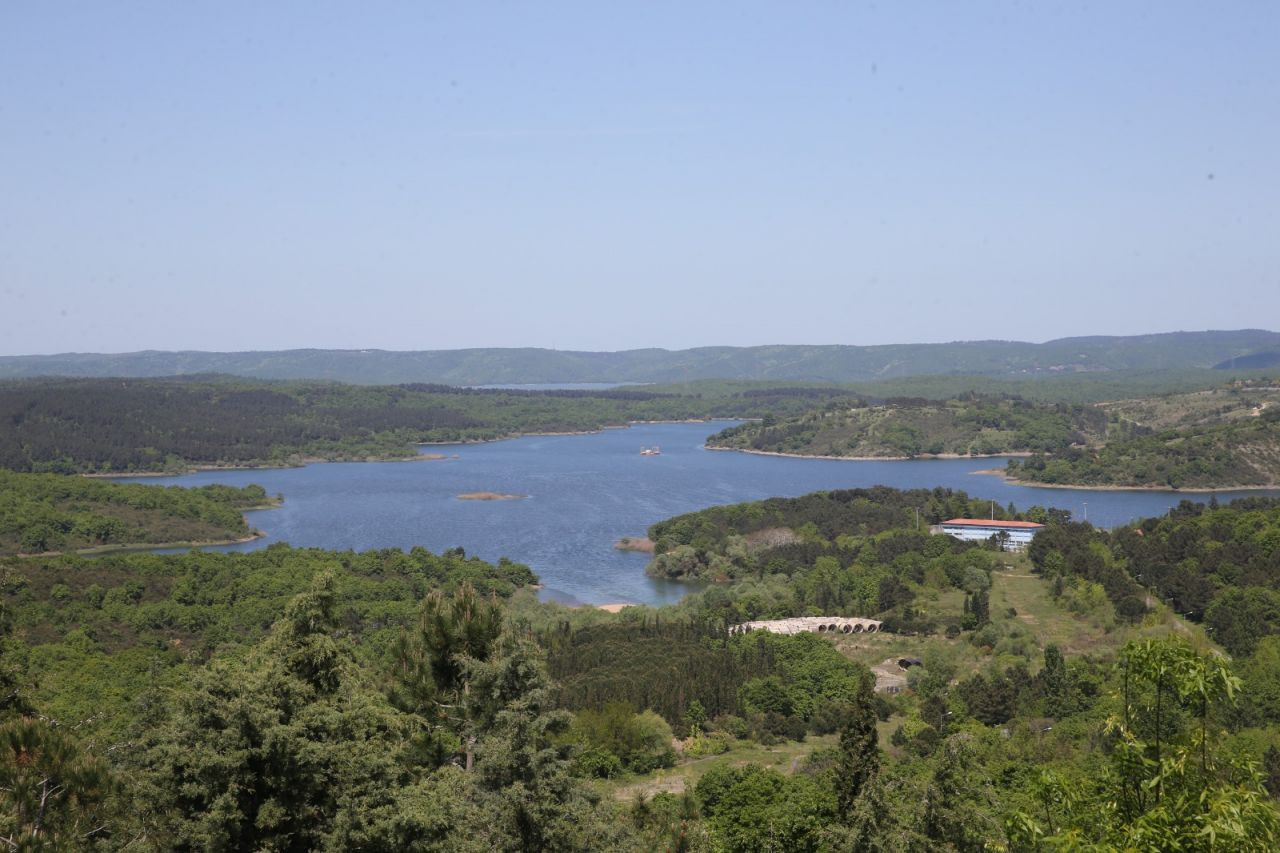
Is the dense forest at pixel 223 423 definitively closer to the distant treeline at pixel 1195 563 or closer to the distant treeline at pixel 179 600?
the distant treeline at pixel 179 600

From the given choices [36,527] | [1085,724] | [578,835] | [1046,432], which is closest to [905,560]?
[1085,724]

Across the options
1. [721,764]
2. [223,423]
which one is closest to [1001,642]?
[721,764]

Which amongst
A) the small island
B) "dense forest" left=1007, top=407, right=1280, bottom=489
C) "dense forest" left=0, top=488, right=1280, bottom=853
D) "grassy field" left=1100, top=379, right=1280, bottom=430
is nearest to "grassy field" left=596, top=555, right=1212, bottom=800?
"dense forest" left=0, top=488, right=1280, bottom=853

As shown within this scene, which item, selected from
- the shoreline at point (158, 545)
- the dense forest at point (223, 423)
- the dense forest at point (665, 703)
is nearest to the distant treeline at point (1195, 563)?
the dense forest at point (665, 703)

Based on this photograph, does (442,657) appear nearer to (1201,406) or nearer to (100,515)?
(100,515)

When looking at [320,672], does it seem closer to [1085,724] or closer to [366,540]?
[1085,724]

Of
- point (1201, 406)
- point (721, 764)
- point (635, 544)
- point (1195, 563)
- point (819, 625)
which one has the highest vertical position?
point (1201, 406)
